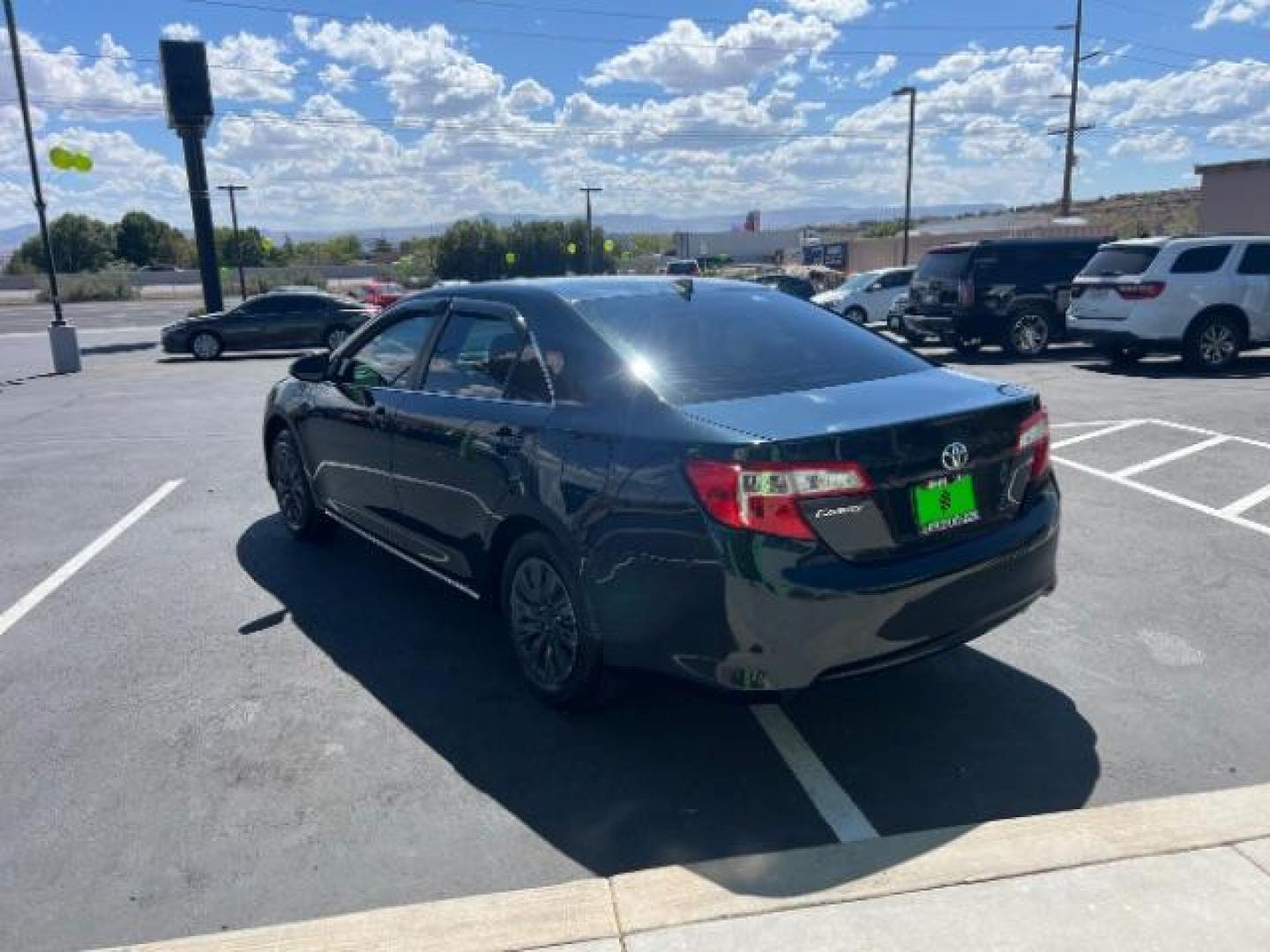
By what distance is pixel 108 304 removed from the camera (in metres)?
55.0

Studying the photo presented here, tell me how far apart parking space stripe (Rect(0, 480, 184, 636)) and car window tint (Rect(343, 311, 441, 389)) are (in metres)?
2.03

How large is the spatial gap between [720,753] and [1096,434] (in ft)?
22.6

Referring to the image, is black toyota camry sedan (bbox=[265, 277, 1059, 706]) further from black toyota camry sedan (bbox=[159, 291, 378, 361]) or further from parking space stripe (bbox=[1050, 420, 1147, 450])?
black toyota camry sedan (bbox=[159, 291, 378, 361])

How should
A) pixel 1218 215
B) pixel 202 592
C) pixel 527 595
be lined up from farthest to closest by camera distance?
pixel 1218 215, pixel 202 592, pixel 527 595

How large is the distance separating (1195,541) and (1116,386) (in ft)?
23.1

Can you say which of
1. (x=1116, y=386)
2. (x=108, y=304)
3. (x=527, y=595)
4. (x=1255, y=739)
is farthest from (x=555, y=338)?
(x=108, y=304)

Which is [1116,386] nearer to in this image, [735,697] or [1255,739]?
[1255,739]

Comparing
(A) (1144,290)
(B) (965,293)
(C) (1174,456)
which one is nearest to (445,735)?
(C) (1174,456)

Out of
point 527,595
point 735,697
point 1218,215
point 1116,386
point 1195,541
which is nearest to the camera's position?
point 735,697

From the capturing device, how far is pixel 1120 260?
13.2 m

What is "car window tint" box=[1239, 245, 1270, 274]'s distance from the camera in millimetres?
12852

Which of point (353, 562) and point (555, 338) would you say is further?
point (353, 562)

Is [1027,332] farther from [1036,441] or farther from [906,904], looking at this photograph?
[906,904]

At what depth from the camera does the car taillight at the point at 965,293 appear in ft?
50.5
